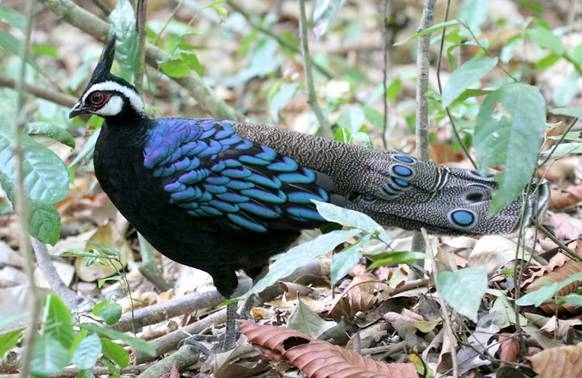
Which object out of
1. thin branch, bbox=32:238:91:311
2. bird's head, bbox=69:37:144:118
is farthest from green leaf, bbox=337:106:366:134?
thin branch, bbox=32:238:91:311

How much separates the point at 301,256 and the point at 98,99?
1548 mm

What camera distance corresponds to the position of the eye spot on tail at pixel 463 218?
3836mm

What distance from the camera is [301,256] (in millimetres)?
2729

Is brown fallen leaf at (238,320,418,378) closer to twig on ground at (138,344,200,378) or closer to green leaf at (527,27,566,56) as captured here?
twig on ground at (138,344,200,378)

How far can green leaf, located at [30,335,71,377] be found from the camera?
2.31 metres

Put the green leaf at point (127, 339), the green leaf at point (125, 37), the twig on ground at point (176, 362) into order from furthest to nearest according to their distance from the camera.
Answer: the green leaf at point (125, 37)
the twig on ground at point (176, 362)
the green leaf at point (127, 339)

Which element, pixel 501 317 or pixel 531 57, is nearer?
pixel 501 317

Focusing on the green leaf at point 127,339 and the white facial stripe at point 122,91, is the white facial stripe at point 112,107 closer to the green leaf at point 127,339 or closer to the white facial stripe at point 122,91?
the white facial stripe at point 122,91

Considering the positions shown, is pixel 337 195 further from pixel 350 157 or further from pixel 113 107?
pixel 113 107

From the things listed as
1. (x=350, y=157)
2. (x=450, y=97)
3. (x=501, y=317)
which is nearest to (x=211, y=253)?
(x=350, y=157)

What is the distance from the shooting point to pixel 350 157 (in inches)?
158

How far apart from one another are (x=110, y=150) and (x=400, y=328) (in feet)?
4.37

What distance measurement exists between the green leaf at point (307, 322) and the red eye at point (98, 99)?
113 centimetres

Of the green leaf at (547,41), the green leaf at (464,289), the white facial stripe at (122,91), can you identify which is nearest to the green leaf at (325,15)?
the white facial stripe at (122,91)
